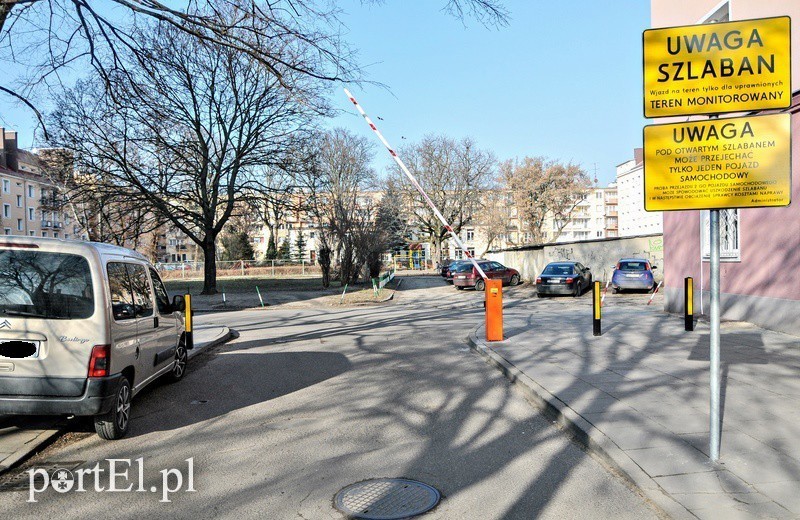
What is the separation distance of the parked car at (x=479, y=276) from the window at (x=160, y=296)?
84.1ft

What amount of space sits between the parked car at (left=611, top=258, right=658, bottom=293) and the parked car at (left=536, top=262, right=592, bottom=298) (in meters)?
1.61

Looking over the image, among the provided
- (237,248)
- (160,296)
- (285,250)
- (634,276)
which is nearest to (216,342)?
(160,296)

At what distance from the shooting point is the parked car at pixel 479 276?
33031 millimetres

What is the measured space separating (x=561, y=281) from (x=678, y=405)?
20.5 metres

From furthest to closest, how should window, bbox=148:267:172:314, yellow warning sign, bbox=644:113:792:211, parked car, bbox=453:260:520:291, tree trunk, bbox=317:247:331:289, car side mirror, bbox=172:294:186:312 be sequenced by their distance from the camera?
tree trunk, bbox=317:247:331:289, parked car, bbox=453:260:520:291, car side mirror, bbox=172:294:186:312, window, bbox=148:267:172:314, yellow warning sign, bbox=644:113:792:211

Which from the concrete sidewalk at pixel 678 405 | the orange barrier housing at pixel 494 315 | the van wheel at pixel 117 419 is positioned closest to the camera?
the concrete sidewalk at pixel 678 405

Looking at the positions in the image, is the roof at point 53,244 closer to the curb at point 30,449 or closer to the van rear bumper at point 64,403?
the van rear bumper at point 64,403

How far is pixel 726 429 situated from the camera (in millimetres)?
5355

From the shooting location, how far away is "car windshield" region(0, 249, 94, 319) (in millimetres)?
5293

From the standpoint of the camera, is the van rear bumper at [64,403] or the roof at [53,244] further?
the roof at [53,244]

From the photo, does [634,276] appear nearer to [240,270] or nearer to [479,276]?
[479,276]

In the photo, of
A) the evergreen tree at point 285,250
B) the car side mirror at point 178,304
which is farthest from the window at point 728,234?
the evergreen tree at point 285,250

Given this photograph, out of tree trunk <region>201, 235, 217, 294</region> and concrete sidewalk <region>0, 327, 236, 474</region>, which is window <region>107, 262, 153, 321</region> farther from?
tree trunk <region>201, 235, 217, 294</region>

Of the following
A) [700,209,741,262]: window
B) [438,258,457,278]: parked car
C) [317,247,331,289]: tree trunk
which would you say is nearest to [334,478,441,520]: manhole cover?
[700,209,741,262]: window
